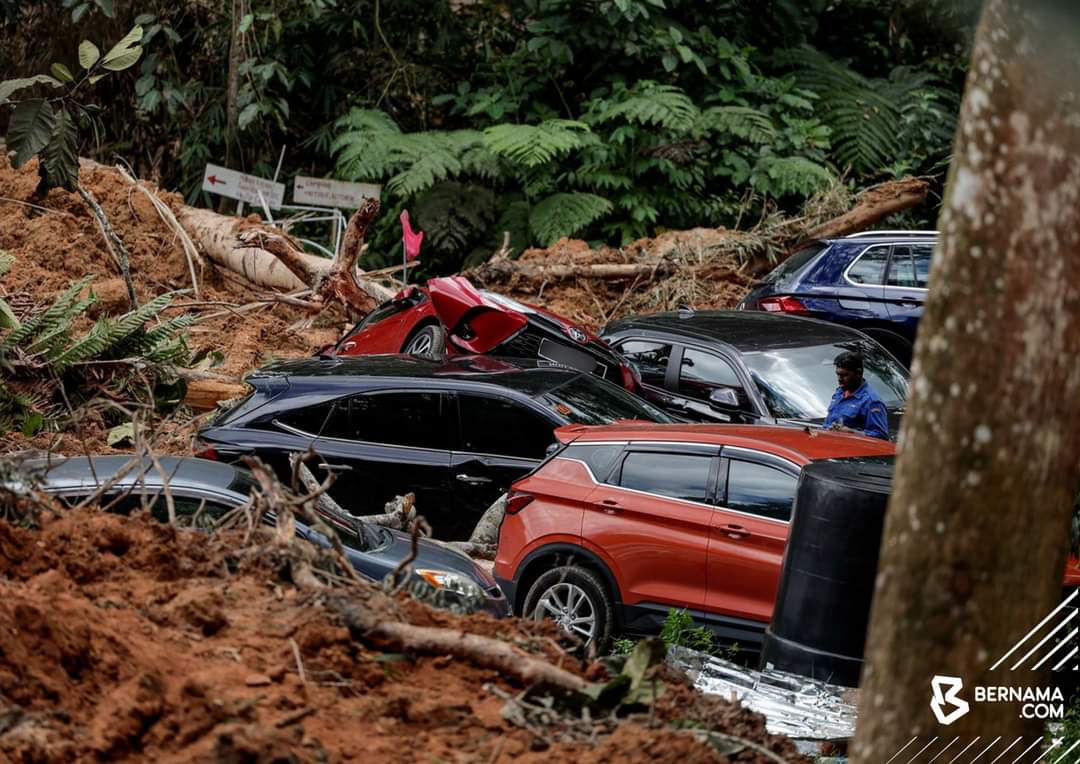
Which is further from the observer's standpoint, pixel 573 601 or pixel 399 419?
pixel 399 419

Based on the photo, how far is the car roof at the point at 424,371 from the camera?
10.2 meters

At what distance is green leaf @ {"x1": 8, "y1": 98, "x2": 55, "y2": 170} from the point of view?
10789 mm

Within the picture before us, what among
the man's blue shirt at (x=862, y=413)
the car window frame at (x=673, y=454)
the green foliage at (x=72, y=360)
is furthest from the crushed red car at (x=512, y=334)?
the car window frame at (x=673, y=454)

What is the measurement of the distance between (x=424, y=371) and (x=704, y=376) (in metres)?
2.40

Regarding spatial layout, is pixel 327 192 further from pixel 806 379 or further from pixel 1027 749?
pixel 1027 749

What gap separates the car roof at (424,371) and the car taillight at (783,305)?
3836 millimetres

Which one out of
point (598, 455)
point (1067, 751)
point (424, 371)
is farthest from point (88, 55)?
point (1067, 751)

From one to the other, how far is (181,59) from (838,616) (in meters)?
19.4

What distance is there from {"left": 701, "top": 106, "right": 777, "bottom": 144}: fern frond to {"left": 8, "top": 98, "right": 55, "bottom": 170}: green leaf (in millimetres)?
10820

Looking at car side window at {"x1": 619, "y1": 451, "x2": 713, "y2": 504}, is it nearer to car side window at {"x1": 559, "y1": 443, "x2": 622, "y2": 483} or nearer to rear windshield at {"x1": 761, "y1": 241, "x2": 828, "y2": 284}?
car side window at {"x1": 559, "y1": 443, "x2": 622, "y2": 483}

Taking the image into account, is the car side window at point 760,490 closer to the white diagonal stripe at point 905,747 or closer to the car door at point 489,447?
the car door at point 489,447

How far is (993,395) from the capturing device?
3615 mm

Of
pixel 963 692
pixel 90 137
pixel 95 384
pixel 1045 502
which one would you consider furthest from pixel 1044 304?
pixel 90 137

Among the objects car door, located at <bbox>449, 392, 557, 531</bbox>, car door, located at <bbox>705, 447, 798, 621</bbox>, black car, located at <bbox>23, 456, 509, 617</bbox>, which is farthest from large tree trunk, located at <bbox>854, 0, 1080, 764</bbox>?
car door, located at <bbox>449, 392, 557, 531</bbox>
